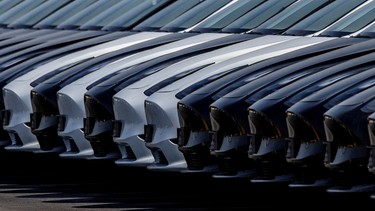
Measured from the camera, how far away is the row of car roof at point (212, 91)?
9125 millimetres

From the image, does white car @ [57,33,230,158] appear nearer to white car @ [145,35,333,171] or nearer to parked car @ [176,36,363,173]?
white car @ [145,35,333,171]

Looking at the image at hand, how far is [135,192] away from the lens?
12.0 metres

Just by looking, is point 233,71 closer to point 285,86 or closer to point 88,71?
point 285,86

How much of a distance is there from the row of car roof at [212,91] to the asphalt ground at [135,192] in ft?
1.17

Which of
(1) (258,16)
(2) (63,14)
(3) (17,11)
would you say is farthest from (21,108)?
(3) (17,11)

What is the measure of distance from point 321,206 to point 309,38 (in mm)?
1715

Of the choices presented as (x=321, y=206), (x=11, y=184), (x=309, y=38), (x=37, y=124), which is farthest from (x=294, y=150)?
(x=11, y=184)

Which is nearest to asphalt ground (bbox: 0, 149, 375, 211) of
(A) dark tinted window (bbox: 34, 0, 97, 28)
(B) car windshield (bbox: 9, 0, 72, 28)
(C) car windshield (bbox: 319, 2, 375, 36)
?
(C) car windshield (bbox: 319, 2, 375, 36)

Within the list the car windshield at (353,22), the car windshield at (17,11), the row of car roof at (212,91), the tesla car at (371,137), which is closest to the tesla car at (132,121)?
the row of car roof at (212,91)

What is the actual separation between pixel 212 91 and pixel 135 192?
2.05 meters

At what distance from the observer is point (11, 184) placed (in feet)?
42.6

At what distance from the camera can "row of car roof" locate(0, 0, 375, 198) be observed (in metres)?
9.12

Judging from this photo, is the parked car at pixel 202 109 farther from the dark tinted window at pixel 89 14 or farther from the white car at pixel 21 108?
the dark tinted window at pixel 89 14

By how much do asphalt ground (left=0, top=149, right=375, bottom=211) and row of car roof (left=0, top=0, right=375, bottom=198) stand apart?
1.17ft
